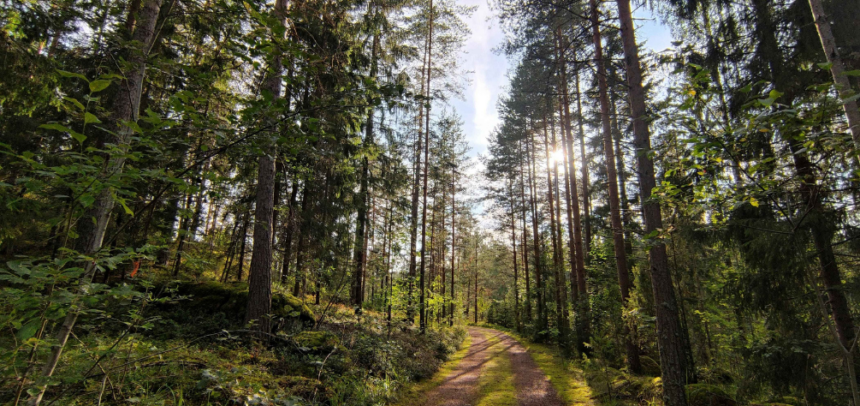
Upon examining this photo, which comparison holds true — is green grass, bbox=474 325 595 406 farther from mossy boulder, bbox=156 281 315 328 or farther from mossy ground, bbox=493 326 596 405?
mossy boulder, bbox=156 281 315 328

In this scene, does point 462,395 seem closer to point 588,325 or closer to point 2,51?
point 588,325

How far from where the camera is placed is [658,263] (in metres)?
5.31

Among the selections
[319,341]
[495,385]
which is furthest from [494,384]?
[319,341]

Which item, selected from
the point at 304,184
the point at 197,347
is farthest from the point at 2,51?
the point at 304,184

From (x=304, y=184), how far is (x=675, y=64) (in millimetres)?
11271

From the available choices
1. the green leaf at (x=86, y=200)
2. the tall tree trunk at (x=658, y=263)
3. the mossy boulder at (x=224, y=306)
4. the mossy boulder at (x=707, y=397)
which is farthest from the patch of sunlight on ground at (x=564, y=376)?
the green leaf at (x=86, y=200)

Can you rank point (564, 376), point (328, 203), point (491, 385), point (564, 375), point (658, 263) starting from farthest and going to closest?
point (328, 203)
point (564, 375)
point (564, 376)
point (491, 385)
point (658, 263)

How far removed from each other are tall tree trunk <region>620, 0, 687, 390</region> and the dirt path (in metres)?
2.89

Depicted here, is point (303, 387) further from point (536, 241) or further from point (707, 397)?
point (536, 241)

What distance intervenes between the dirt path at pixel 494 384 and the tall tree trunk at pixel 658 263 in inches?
114

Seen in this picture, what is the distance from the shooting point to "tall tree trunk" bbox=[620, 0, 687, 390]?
4.96 m

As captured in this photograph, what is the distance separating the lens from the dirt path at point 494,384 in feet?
23.9

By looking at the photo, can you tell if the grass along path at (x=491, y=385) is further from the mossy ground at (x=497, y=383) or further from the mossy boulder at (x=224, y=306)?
the mossy boulder at (x=224, y=306)

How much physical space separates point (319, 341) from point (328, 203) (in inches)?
218
